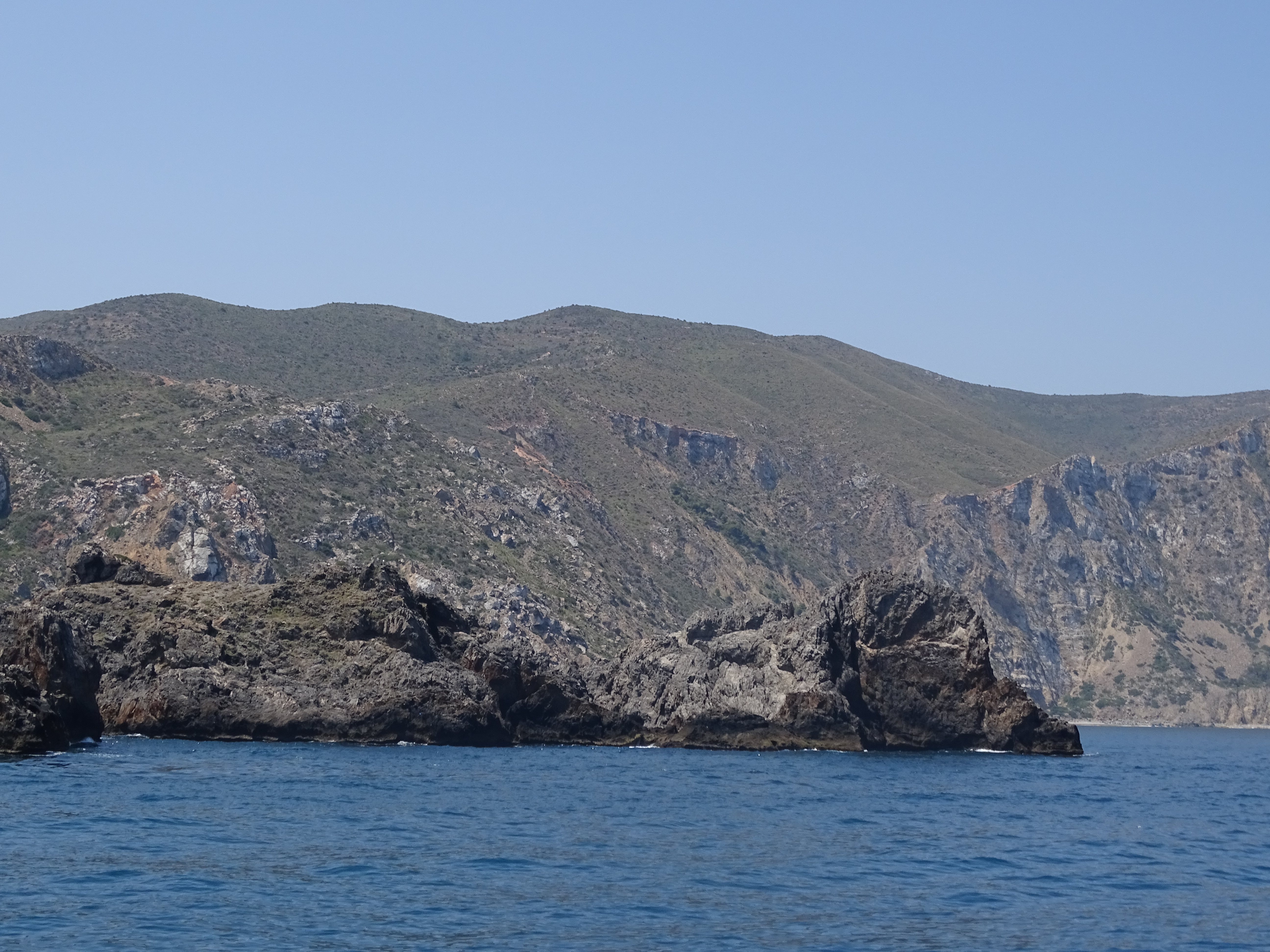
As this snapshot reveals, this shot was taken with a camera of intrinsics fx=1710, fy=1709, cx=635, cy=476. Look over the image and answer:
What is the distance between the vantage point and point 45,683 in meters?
63.5

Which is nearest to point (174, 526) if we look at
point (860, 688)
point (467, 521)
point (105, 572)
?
point (467, 521)

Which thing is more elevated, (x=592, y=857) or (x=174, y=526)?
(x=174, y=526)

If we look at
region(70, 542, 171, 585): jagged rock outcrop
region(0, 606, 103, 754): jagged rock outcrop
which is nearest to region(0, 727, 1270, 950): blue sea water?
region(0, 606, 103, 754): jagged rock outcrop

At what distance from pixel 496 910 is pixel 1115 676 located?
6589 inches

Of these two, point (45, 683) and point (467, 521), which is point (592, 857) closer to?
point (45, 683)

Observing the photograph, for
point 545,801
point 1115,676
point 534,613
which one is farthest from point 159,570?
point 1115,676

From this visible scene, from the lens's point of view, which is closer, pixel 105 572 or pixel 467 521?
pixel 105 572

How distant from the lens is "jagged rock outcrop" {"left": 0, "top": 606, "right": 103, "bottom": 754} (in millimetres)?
57188

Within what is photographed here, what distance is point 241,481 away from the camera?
12975 centimetres

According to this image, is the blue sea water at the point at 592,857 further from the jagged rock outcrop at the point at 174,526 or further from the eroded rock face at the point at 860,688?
the jagged rock outcrop at the point at 174,526

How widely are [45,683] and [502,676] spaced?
907 inches

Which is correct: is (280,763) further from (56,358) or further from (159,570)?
(56,358)

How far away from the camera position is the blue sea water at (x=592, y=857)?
103ft

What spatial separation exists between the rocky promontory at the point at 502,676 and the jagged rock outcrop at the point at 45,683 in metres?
4.41
